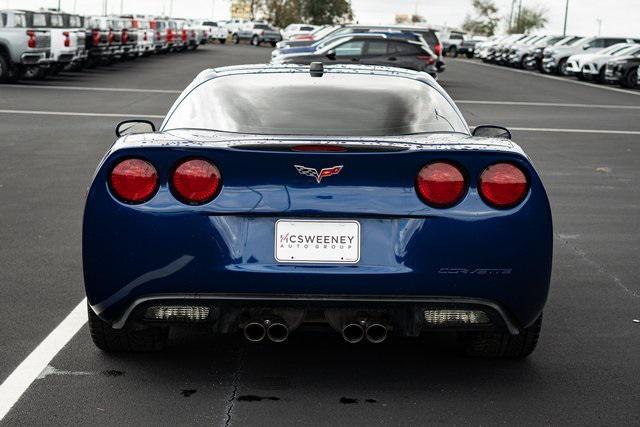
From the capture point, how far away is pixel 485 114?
24.1 metres

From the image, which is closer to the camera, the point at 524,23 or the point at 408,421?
the point at 408,421

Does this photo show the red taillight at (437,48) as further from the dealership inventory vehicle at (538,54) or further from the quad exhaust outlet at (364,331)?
the quad exhaust outlet at (364,331)

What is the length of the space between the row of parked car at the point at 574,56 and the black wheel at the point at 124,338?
35.5m

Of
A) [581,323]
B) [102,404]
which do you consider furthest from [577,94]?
[102,404]

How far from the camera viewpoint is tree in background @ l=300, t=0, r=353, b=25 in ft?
458

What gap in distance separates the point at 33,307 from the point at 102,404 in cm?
189

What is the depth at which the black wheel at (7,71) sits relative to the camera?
2884 centimetres

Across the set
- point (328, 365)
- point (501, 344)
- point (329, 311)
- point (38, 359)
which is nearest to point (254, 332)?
point (329, 311)

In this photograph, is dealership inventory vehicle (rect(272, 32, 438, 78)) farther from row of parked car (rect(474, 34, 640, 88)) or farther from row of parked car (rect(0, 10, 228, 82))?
row of parked car (rect(474, 34, 640, 88))

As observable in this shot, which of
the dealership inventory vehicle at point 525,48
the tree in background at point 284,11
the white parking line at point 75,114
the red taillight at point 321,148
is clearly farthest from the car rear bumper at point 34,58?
the tree in background at point 284,11

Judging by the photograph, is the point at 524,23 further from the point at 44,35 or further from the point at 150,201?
the point at 150,201

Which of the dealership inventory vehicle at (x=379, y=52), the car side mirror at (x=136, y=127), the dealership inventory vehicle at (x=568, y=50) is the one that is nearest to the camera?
the car side mirror at (x=136, y=127)

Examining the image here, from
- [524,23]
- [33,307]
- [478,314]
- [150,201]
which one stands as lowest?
[524,23]

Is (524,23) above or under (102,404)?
under
